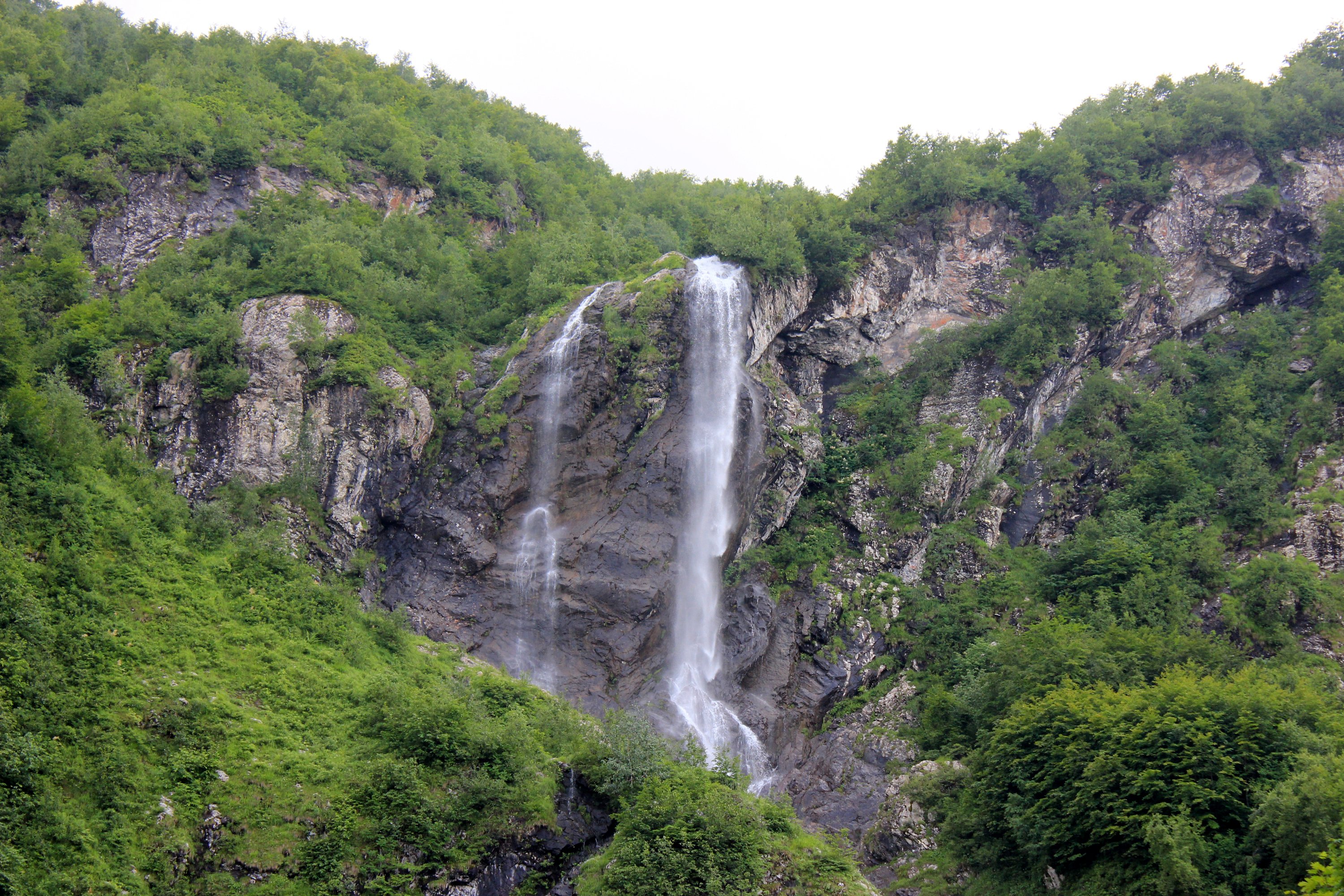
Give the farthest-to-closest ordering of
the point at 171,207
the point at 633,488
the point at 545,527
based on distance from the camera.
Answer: the point at 171,207 → the point at 633,488 → the point at 545,527

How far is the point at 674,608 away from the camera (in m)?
30.4

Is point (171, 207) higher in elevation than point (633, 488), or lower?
higher

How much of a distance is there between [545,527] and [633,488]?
3413 millimetres

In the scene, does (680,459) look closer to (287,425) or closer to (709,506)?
(709,506)

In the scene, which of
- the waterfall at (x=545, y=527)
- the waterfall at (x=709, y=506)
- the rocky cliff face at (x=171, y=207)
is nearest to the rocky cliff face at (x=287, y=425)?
the waterfall at (x=545, y=527)

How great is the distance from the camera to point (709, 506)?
32.4 metres

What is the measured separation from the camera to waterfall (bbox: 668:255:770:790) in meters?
28.6

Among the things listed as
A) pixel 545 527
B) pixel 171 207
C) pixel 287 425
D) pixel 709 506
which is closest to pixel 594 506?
pixel 545 527

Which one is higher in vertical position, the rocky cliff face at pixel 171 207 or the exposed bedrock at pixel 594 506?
the rocky cliff face at pixel 171 207

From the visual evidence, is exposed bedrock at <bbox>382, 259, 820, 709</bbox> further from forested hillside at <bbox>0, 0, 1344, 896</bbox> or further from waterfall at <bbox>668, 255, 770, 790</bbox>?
waterfall at <bbox>668, 255, 770, 790</bbox>

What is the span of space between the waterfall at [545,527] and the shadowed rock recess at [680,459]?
0.54 ft

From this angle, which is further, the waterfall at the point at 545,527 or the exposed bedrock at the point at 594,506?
the exposed bedrock at the point at 594,506

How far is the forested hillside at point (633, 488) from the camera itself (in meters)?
18.6

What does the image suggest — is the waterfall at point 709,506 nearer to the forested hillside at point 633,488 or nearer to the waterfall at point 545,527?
the forested hillside at point 633,488
